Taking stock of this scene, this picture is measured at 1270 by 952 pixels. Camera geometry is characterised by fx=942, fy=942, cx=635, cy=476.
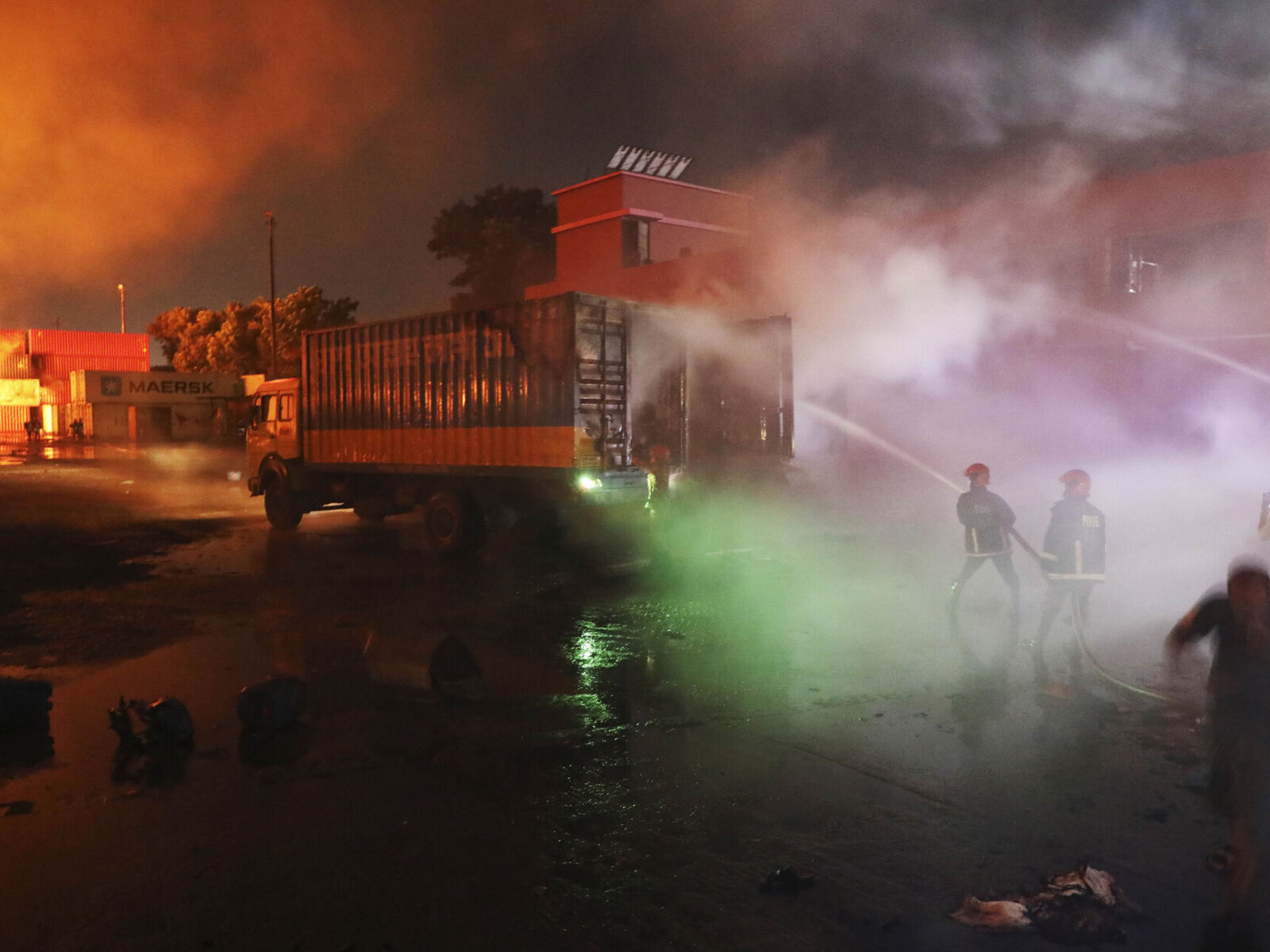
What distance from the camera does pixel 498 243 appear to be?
5344 centimetres

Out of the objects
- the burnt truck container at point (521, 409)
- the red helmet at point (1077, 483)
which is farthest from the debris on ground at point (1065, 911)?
the burnt truck container at point (521, 409)

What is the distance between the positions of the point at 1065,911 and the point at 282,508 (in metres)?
14.5

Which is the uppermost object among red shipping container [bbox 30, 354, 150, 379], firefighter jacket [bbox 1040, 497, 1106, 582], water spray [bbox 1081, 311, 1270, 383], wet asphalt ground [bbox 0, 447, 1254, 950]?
red shipping container [bbox 30, 354, 150, 379]

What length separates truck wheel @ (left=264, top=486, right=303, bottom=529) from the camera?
1563cm

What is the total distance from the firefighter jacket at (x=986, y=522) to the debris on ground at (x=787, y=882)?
4.67 m

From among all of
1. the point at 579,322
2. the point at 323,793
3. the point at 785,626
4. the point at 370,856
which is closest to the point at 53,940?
the point at 370,856

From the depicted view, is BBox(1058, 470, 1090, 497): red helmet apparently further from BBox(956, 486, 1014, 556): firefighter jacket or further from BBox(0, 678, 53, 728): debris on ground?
BBox(0, 678, 53, 728): debris on ground

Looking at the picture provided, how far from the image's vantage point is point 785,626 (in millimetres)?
8297

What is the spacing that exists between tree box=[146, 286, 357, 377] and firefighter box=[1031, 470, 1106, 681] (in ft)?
167

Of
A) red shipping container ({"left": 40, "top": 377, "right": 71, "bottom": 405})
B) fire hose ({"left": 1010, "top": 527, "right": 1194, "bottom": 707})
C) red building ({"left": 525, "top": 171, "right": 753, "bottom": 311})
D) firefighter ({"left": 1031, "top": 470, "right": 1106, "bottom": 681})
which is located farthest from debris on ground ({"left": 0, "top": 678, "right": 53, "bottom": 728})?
red shipping container ({"left": 40, "top": 377, "right": 71, "bottom": 405})

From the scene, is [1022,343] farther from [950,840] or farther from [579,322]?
[950,840]

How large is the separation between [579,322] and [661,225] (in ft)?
81.7

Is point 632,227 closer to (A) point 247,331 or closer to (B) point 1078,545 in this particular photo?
(B) point 1078,545

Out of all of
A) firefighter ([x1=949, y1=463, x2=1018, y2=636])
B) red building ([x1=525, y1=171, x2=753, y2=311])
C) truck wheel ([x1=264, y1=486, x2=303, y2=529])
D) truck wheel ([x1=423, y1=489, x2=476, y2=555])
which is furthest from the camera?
red building ([x1=525, y1=171, x2=753, y2=311])
